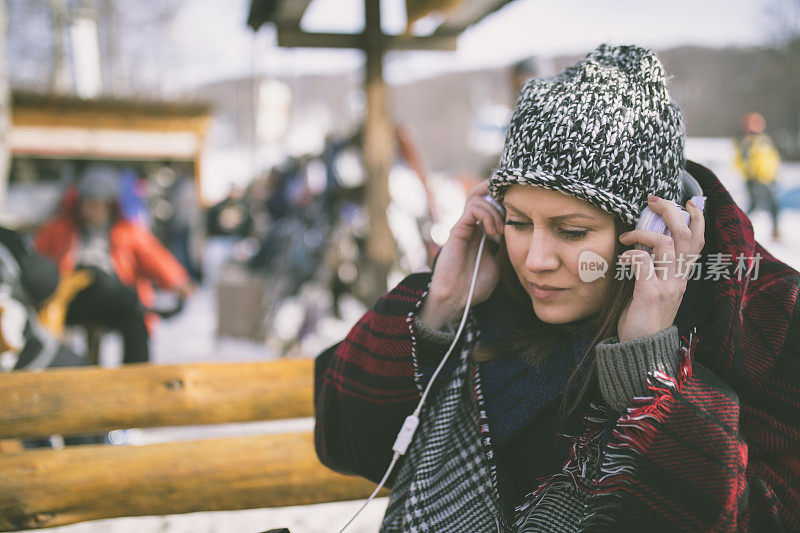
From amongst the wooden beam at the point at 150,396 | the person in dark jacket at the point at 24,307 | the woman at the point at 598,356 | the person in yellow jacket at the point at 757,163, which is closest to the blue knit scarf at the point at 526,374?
the woman at the point at 598,356

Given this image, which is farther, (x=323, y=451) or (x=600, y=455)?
(x=323, y=451)

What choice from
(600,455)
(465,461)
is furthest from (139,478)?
(600,455)

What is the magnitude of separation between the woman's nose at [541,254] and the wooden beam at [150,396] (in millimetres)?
1228

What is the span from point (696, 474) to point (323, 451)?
865 mm

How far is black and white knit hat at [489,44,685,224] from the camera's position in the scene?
1105 mm

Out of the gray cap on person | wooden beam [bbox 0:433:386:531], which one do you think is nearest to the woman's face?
wooden beam [bbox 0:433:386:531]

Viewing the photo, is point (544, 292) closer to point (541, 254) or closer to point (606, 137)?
point (541, 254)

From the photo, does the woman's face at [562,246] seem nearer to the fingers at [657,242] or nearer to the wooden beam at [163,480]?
the fingers at [657,242]

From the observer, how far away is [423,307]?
140cm

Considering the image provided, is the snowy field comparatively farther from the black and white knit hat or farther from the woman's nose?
the woman's nose

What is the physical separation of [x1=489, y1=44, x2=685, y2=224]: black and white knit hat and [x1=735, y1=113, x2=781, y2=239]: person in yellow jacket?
30.5 feet

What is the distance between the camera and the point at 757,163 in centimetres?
898

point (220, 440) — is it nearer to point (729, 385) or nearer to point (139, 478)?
point (139, 478)

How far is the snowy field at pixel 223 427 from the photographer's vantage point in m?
2.75
